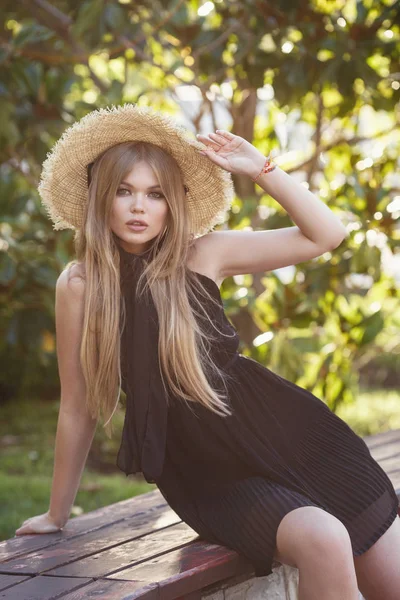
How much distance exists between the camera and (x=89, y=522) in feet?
9.47

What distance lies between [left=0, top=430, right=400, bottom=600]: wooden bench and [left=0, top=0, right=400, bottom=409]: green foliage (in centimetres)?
166

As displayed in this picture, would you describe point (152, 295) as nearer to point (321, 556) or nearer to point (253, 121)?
point (321, 556)

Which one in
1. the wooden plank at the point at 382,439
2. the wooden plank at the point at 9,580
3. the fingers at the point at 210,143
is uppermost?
the fingers at the point at 210,143

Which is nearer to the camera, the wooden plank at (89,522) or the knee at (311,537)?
the knee at (311,537)

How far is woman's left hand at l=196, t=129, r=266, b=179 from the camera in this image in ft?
8.34

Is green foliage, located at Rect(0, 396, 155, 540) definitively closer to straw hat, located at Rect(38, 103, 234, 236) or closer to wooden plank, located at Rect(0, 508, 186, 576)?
wooden plank, located at Rect(0, 508, 186, 576)

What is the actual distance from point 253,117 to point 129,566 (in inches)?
136

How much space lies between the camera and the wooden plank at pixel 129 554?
2258 mm

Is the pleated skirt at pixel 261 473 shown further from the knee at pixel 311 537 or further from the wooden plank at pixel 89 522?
the wooden plank at pixel 89 522

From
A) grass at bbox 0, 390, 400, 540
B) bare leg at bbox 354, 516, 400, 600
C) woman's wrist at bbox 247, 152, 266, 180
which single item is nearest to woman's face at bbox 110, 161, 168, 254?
woman's wrist at bbox 247, 152, 266, 180

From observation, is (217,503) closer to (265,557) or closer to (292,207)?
(265,557)

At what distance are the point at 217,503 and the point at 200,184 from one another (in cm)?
93

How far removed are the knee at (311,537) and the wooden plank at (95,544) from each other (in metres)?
0.42

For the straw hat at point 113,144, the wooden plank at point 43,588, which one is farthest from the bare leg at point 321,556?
the straw hat at point 113,144
